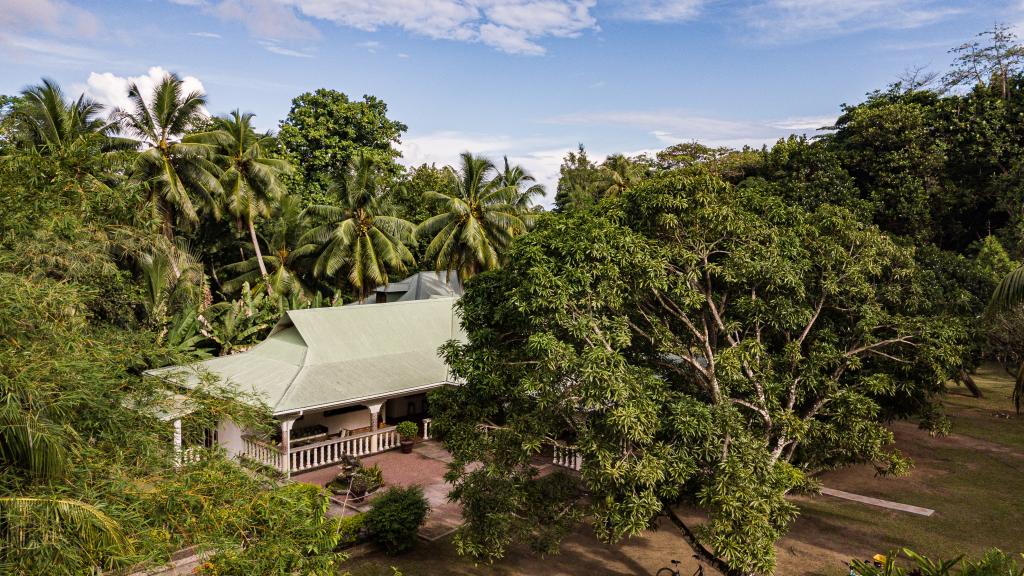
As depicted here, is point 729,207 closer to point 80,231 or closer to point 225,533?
point 225,533

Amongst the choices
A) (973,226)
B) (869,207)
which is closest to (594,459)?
(869,207)

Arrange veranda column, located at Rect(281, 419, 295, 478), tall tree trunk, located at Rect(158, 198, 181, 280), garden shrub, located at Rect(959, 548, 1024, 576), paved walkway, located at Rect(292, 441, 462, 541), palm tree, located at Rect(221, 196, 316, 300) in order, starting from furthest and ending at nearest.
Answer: palm tree, located at Rect(221, 196, 316, 300) < tall tree trunk, located at Rect(158, 198, 181, 280) < veranda column, located at Rect(281, 419, 295, 478) < paved walkway, located at Rect(292, 441, 462, 541) < garden shrub, located at Rect(959, 548, 1024, 576)

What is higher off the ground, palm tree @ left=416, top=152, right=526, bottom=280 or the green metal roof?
palm tree @ left=416, top=152, right=526, bottom=280

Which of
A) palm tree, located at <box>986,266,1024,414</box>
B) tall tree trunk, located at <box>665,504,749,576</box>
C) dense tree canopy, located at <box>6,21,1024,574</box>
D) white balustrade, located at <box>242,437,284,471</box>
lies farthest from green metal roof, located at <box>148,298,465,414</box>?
palm tree, located at <box>986,266,1024,414</box>

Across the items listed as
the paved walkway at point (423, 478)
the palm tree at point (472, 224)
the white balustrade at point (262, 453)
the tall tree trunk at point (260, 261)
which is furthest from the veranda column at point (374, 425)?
the tall tree trunk at point (260, 261)

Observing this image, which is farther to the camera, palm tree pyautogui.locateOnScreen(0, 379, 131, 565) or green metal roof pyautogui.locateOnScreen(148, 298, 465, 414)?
green metal roof pyautogui.locateOnScreen(148, 298, 465, 414)

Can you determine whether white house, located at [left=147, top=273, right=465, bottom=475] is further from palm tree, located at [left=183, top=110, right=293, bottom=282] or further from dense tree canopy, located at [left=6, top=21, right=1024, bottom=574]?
palm tree, located at [left=183, top=110, right=293, bottom=282]

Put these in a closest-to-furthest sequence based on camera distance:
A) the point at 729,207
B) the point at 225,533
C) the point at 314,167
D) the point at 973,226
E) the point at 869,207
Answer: the point at 225,533, the point at 729,207, the point at 869,207, the point at 973,226, the point at 314,167
